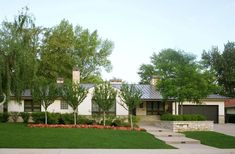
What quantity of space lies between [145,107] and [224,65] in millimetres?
33067

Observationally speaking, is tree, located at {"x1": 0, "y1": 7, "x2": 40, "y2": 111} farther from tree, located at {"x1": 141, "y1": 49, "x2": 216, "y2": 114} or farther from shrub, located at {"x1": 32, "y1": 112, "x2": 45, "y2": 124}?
tree, located at {"x1": 141, "y1": 49, "x2": 216, "y2": 114}

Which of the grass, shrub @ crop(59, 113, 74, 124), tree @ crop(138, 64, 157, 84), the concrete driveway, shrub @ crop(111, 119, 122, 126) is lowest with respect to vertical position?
the concrete driveway

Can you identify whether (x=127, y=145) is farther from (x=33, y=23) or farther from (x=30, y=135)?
(x=33, y=23)

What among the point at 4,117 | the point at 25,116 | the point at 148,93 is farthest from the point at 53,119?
the point at 148,93

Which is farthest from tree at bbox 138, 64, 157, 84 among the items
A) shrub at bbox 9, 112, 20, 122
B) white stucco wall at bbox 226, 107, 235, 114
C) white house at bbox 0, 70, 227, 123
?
shrub at bbox 9, 112, 20, 122

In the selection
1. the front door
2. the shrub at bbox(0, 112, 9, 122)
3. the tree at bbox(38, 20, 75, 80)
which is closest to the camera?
the shrub at bbox(0, 112, 9, 122)

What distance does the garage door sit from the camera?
42906mm

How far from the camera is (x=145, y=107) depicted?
135ft

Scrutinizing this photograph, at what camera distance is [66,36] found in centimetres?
5525

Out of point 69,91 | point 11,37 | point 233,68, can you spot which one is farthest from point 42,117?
point 233,68

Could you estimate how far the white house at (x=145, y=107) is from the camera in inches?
1528

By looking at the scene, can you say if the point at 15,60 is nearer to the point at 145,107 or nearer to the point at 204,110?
the point at 145,107

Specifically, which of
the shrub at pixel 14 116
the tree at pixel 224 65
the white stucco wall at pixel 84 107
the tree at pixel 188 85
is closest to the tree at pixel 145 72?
the tree at pixel 224 65

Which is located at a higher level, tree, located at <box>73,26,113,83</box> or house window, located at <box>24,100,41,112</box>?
tree, located at <box>73,26,113,83</box>
